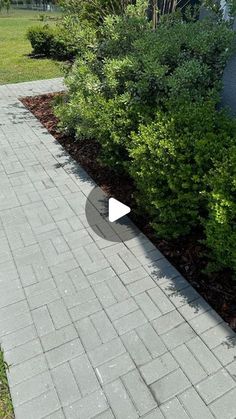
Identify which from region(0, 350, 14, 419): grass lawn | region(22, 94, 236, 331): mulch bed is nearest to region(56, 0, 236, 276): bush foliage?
region(22, 94, 236, 331): mulch bed

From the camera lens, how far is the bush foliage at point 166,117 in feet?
11.8

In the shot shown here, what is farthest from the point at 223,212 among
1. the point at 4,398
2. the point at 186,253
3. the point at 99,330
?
the point at 4,398

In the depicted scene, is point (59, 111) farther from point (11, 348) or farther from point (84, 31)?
point (11, 348)

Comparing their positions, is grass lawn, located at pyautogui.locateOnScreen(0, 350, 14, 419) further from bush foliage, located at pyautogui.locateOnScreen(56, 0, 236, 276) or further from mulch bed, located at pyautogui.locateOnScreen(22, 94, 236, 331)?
bush foliage, located at pyautogui.locateOnScreen(56, 0, 236, 276)

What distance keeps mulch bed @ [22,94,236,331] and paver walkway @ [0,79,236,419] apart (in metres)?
0.12

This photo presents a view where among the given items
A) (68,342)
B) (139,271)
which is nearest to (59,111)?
(139,271)

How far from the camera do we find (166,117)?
429 centimetres

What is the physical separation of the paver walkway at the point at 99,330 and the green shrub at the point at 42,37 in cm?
1248

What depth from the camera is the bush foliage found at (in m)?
3.59

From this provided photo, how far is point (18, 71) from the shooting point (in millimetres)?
13125
